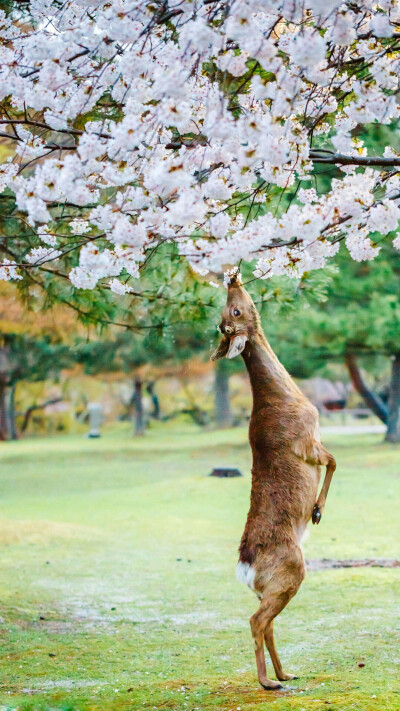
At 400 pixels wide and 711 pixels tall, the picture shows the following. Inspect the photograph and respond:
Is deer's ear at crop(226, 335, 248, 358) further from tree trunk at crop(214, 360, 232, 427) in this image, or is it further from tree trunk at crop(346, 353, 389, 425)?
tree trunk at crop(214, 360, 232, 427)

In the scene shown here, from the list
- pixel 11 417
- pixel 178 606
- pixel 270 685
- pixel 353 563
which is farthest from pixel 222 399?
pixel 270 685

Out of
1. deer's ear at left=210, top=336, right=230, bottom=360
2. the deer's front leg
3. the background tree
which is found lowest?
the deer's front leg

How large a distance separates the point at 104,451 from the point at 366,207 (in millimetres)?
22903

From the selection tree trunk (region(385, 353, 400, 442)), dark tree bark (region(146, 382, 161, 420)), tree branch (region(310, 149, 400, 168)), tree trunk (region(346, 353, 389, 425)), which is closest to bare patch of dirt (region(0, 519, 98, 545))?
tree branch (region(310, 149, 400, 168))

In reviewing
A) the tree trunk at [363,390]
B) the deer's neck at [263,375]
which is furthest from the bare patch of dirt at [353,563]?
the tree trunk at [363,390]

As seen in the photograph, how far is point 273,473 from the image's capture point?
15.9ft

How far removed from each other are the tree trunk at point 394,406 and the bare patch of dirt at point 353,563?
13.0 metres

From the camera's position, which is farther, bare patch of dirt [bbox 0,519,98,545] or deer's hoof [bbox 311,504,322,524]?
bare patch of dirt [bbox 0,519,98,545]

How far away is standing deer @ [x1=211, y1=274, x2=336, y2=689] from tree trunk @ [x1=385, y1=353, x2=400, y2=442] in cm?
1790

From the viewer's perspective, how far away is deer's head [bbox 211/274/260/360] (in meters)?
4.85

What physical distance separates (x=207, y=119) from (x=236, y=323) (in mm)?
1275

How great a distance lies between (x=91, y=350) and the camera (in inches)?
880

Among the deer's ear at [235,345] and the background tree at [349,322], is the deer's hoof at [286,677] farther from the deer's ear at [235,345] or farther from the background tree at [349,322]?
the background tree at [349,322]

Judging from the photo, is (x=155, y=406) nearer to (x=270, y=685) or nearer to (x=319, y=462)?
(x=319, y=462)
